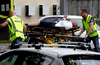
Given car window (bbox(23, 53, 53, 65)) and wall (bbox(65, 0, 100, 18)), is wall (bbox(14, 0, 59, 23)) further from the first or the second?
car window (bbox(23, 53, 53, 65))

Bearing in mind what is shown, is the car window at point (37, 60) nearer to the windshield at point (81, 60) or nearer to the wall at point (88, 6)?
the windshield at point (81, 60)

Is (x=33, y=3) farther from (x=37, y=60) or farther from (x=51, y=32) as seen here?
(x=37, y=60)

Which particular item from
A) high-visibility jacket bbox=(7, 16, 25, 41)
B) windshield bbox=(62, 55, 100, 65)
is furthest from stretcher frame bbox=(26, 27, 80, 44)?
windshield bbox=(62, 55, 100, 65)

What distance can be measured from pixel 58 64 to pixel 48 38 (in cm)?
553

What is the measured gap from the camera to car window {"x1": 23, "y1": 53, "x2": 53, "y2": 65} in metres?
4.24

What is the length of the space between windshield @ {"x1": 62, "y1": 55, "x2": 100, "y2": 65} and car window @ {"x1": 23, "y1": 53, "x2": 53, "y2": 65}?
0.74 ft

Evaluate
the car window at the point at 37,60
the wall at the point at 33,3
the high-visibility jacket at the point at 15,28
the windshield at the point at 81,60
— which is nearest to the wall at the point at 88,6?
the high-visibility jacket at the point at 15,28

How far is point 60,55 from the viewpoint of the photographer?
4.06m

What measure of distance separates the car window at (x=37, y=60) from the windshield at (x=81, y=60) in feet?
0.74

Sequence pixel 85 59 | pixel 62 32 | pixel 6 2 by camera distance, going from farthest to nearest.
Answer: pixel 6 2 → pixel 62 32 → pixel 85 59

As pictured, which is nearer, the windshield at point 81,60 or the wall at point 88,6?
the windshield at point 81,60

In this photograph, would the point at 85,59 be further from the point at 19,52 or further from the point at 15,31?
the point at 15,31

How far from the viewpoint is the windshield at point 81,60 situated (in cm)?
408

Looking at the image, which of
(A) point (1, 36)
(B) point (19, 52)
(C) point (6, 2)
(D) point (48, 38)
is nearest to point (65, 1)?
(C) point (6, 2)
